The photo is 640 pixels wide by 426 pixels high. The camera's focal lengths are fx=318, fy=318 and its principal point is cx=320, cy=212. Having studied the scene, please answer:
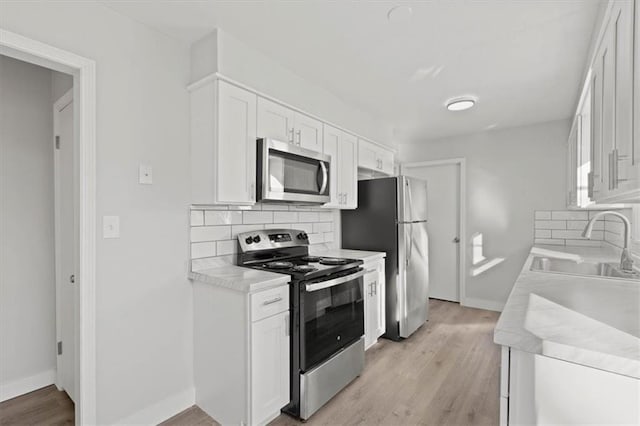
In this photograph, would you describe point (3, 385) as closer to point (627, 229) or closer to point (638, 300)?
point (638, 300)

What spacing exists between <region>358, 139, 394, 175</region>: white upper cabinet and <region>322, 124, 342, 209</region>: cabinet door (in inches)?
18.7

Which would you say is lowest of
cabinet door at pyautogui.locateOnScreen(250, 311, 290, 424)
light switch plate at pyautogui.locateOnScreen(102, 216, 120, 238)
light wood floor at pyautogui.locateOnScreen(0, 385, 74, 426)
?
light wood floor at pyautogui.locateOnScreen(0, 385, 74, 426)

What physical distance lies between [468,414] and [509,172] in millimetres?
3247

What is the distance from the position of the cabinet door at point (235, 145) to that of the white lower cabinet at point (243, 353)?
2.08 ft

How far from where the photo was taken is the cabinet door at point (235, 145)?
79.9 inches

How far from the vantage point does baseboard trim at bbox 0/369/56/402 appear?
2.24 metres

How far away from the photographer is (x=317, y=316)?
212 centimetres

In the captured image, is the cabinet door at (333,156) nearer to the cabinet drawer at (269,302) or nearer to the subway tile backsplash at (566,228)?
the cabinet drawer at (269,302)

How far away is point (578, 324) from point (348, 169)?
8.14 ft

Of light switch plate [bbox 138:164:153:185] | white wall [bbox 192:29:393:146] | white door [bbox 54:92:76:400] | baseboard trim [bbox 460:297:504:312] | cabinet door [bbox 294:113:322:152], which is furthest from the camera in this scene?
baseboard trim [bbox 460:297:504:312]

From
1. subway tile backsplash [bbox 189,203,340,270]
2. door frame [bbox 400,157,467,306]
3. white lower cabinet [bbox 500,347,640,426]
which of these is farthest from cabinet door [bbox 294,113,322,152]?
door frame [bbox 400,157,467,306]

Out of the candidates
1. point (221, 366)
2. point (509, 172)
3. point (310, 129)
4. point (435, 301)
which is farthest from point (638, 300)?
point (435, 301)

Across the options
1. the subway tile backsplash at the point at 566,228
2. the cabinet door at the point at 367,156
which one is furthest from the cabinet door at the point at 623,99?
the subway tile backsplash at the point at 566,228

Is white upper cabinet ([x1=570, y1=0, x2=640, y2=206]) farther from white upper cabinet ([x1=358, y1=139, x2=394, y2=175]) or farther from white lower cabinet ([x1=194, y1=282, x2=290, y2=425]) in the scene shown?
white upper cabinet ([x1=358, y1=139, x2=394, y2=175])
